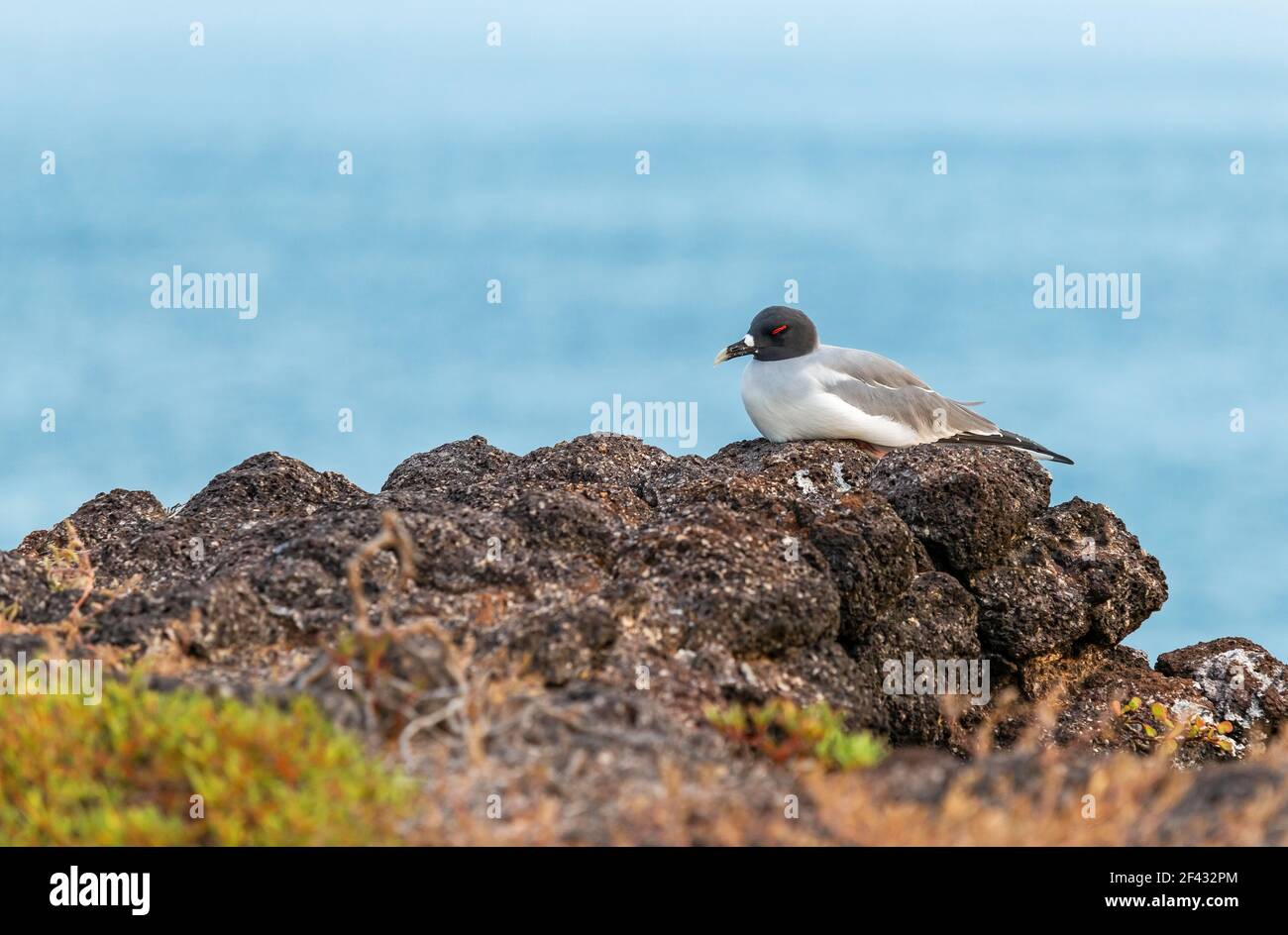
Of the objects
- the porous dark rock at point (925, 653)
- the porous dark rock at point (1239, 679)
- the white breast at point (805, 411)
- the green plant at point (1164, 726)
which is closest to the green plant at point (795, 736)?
the porous dark rock at point (925, 653)

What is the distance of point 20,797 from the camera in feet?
19.7

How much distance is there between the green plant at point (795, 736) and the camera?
236 inches

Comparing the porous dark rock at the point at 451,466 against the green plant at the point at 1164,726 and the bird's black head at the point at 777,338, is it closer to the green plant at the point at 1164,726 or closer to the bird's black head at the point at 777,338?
the bird's black head at the point at 777,338

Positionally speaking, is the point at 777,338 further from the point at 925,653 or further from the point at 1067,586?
the point at 925,653

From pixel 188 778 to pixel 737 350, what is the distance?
22.0 feet

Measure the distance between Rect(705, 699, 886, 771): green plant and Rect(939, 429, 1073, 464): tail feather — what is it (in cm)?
538

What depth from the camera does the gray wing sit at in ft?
36.0

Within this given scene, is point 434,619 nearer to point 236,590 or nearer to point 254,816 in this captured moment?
point 236,590

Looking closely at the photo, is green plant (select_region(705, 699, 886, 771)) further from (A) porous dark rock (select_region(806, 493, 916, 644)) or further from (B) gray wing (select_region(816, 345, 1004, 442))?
(B) gray wing (select_region(816, 345, 1004, 442))

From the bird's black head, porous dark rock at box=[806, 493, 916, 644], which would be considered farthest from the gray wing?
porous dark rock at box=[806, 493, 916, 644]

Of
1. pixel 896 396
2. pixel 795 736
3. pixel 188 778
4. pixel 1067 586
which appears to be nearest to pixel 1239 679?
pixel 1067 586
